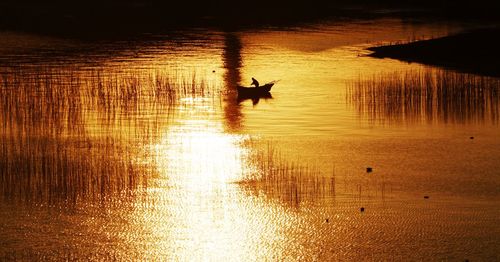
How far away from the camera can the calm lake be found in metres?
11.1

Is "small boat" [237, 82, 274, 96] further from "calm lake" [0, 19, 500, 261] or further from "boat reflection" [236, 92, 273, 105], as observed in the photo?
"calm lake" [0, 19, 500, 261]

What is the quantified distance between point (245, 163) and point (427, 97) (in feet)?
22.4

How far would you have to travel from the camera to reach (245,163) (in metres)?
14.6

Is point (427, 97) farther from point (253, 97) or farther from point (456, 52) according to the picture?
point (456, 52)

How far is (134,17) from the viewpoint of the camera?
4444cm

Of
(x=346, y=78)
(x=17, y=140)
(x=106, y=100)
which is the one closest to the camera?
(x=17, y=140)

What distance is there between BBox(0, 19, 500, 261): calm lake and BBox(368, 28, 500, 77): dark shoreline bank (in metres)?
1.14

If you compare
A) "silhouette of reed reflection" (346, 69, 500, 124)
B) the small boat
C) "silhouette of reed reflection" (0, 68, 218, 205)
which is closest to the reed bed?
"silhouette of reed reflection" (0, 68, 218, 205)

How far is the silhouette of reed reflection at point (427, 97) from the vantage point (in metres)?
18.6

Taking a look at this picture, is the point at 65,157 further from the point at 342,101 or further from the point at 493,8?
the point at 493,8

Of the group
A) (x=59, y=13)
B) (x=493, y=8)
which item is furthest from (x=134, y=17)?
(x=493, y=8)

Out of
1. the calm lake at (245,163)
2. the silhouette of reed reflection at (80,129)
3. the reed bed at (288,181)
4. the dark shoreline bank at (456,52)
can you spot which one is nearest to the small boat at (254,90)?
the calm lake at (245,163)

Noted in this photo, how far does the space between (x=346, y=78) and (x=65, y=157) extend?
1096 cm

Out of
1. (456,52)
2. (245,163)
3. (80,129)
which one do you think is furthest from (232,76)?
(245,163)
